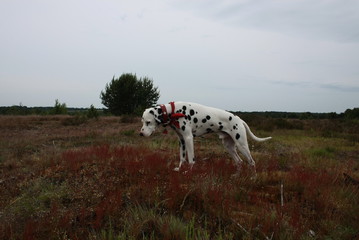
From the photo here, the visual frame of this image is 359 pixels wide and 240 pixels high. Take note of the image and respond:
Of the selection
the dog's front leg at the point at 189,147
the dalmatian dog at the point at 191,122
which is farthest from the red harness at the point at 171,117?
the dog's front leg at the point at 189,147

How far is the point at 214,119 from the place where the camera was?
6.00 m

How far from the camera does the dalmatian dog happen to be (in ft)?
19.2

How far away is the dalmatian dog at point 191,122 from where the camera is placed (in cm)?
585

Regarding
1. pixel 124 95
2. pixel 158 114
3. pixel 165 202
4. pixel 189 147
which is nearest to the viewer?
pixel 165 202

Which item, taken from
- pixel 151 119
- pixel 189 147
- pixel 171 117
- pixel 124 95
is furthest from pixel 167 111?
pixel 124 95

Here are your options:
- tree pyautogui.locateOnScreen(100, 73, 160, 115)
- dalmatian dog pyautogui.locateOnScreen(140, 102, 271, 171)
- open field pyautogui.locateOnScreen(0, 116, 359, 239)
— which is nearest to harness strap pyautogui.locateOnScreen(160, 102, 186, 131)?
dalmatian dog pyautogui.locateOnScreen(140, 102, 271, 171)

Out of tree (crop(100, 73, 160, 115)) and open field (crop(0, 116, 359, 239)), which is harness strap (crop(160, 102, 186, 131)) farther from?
tree (crop(100, 73, 160, 115))

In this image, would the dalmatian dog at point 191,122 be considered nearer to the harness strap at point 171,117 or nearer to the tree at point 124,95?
the harness strap at point 171,117

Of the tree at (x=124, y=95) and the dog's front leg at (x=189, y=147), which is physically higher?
the tree at (x=124, y=95)

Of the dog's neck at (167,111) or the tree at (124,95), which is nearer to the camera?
the dog's neck at (167,111)

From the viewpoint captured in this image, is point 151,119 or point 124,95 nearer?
point 151,119

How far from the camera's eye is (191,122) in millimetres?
5953

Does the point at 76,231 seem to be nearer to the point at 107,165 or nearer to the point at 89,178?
the point at 89,178

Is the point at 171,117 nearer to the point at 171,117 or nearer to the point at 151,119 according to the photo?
the point at 171,117
